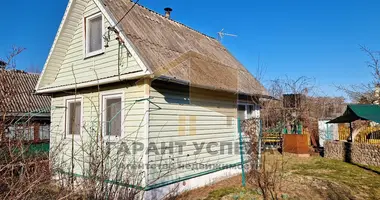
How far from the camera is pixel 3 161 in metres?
4.19

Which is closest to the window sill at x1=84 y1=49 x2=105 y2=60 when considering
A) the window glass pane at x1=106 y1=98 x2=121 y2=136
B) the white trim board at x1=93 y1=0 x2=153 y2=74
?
the white trim board at x1=93 y1=0 x2=153 y2=74

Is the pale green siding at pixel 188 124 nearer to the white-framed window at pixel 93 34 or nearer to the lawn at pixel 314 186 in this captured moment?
the lawn at pixel 314 186

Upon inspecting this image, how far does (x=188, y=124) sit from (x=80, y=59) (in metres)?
4.14

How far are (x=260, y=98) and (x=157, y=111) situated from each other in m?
6.15

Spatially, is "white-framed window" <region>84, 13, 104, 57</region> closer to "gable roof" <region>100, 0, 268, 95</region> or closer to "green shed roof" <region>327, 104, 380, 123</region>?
"gable roof" <region>100, 0, 268, 95</region>

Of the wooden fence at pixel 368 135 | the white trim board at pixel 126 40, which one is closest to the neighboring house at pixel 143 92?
the white trim board at pixel 126 40

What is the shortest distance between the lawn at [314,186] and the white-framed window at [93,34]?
517 centimetres

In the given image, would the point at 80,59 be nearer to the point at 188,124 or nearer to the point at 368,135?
the point at 188,124

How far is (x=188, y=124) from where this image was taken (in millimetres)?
7895

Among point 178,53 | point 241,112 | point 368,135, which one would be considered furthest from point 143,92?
point 368,135

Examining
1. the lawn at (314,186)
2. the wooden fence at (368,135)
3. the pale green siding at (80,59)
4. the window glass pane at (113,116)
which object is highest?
the pale green siding at (80,59)

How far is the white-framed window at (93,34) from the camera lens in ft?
26.4

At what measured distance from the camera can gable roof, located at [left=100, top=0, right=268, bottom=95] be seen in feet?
23.0

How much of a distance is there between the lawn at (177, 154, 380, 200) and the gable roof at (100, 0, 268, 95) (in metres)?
3.19
